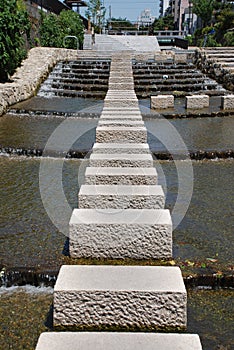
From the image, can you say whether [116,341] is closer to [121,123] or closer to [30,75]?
[121,123]

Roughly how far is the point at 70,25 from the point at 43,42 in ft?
13.9

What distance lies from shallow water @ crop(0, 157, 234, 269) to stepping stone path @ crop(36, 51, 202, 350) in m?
0.66

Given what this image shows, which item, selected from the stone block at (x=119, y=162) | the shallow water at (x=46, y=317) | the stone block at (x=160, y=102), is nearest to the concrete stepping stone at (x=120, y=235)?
the shallow water at (x=46, y=317)

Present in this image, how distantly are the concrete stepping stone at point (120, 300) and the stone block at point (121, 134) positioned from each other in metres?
3.90

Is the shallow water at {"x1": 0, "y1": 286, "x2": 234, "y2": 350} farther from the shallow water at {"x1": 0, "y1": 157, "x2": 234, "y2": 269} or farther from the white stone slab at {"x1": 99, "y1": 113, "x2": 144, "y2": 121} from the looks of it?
the white stone slab at {"x1": 99, "y1": 113, "x2": 144, "y2": 121}

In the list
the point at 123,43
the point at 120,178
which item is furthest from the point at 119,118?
the point at 123,43

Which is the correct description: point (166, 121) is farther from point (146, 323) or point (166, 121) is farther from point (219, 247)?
point (146, 323)

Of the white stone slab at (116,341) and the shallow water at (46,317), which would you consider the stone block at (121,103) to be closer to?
the shallow water at (46,317)

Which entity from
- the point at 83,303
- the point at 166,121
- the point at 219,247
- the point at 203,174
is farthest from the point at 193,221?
the point at 166,121

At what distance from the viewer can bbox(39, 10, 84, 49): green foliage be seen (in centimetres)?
2909

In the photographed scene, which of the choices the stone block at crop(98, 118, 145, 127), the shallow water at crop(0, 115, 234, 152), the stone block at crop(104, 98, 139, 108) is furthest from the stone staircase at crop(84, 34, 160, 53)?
the stone block at crop(98, 118, 145, 127)

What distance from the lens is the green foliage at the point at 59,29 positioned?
95.5ft

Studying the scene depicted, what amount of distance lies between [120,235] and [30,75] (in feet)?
51.9

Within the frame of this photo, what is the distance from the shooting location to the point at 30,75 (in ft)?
61.7
